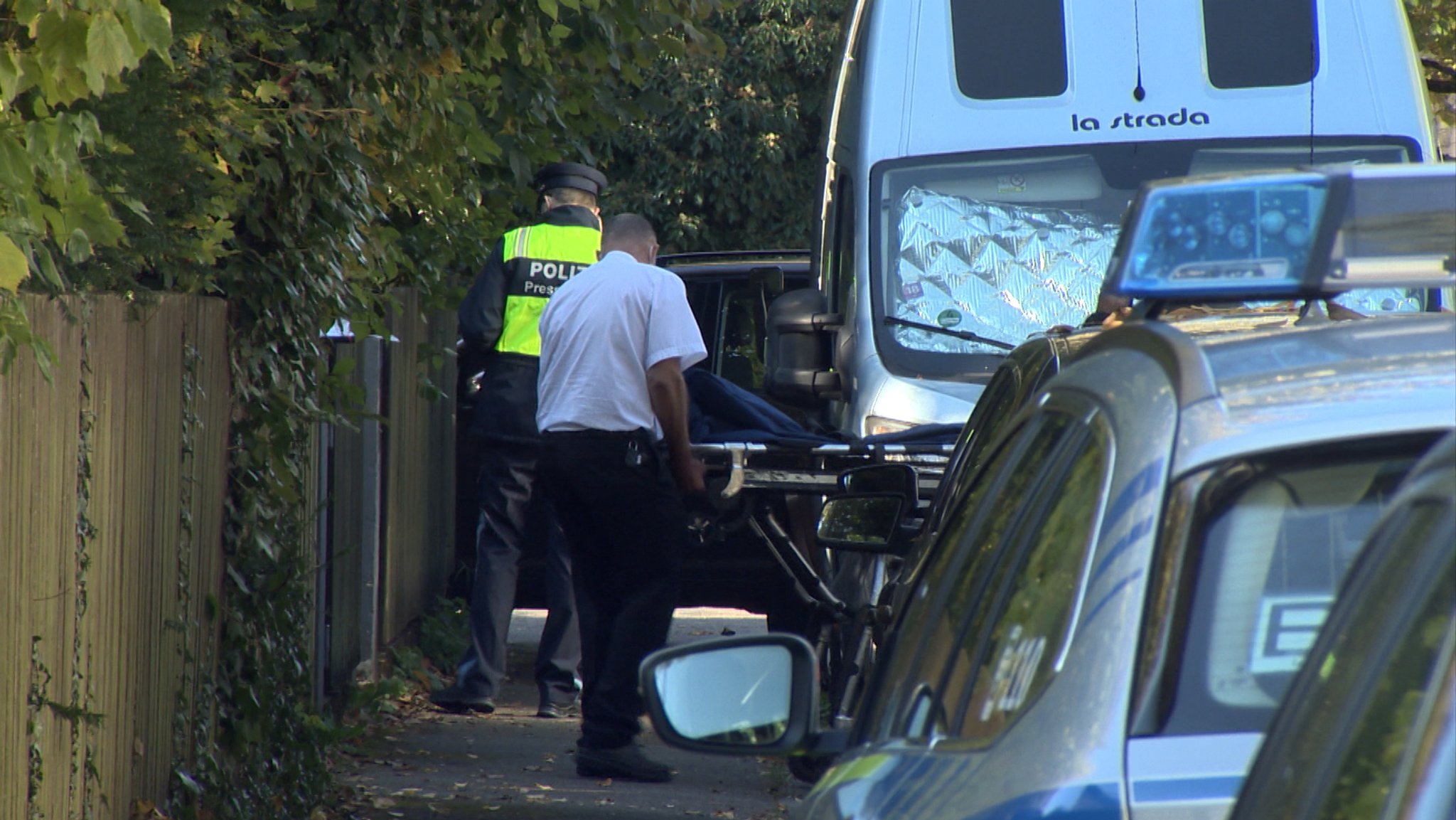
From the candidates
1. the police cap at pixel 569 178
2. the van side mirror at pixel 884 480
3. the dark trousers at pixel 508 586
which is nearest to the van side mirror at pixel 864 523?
the van side mirror at pixel 884 480

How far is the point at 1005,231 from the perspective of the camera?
7723mm

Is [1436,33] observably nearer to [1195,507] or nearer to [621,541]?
[621,541]

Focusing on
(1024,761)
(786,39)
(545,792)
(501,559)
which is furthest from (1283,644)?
(786,39)

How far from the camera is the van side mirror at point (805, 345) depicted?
26.5 ft

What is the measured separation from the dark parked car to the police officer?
7052 millimetres

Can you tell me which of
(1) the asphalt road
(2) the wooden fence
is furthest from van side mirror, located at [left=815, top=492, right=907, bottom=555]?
(2) the wooden fence

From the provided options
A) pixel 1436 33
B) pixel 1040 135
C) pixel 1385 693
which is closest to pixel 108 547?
pixel 1385 693

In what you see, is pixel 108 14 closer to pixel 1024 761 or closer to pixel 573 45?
pixel 1024 761

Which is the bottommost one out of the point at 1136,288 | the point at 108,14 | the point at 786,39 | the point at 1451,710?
the point at 1451,710

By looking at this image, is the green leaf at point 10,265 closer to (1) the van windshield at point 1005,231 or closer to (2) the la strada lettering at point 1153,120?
(1) the van windshield at point 1005,231

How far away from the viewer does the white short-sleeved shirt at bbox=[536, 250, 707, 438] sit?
276 inches

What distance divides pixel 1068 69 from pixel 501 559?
307 centimetres

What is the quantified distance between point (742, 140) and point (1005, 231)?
1395 centimetres

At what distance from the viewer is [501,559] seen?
8523mm
